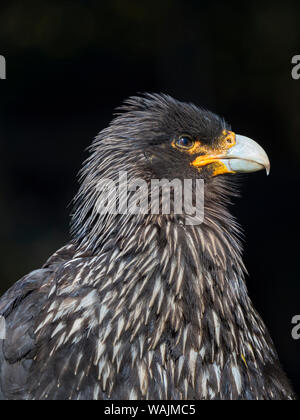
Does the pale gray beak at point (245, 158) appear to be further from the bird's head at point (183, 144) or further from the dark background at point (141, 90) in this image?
the dark background at point (141, 90)

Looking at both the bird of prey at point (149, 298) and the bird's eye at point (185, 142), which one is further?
the bird's eye at point (185, 142)

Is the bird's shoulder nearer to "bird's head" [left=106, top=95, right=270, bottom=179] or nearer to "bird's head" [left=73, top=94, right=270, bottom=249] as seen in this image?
"bird's head" [left=73, top=94, right=270, bottom=249]

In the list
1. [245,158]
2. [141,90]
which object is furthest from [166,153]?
[141,90]

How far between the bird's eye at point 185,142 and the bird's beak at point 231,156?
7 centimetres

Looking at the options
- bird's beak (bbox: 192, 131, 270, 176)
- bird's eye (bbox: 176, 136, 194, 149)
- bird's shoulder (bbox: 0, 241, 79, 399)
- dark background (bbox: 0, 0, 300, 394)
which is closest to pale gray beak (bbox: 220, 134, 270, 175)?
bird's beak (bbox: 192, 131, 270, 176)

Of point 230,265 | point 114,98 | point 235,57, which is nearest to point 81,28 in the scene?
point 114,98

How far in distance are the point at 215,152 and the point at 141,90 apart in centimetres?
272

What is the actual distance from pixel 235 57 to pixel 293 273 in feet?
6.02

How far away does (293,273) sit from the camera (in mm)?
5562

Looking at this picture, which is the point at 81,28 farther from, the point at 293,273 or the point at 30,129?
the point at 293,273

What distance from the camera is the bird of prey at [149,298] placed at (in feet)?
8.38

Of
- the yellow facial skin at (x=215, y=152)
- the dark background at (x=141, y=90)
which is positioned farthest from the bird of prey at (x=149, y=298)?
the dark background at (x=141, y=90)

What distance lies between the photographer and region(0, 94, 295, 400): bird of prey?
8.38 feet

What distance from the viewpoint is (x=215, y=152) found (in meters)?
2.87
